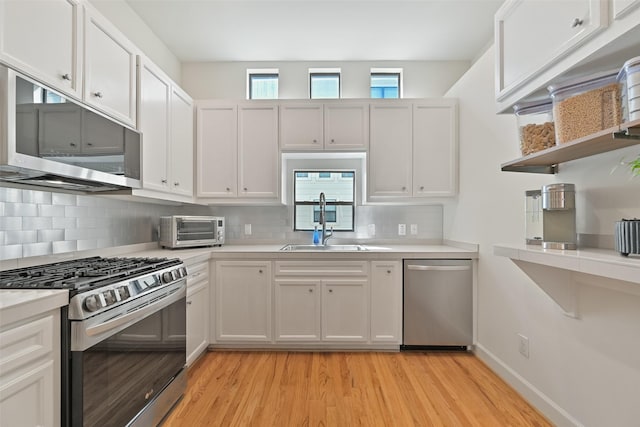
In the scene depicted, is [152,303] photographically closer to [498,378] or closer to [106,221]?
[106,221]

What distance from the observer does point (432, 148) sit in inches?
124

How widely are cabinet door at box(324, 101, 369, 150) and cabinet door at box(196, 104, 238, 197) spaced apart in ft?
3.04

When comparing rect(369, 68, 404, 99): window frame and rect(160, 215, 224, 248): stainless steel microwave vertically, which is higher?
rect(369, 68, 404, 99): window frame


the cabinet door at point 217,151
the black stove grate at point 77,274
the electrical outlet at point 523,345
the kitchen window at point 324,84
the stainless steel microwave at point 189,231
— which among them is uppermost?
the kitchen window at point 324,84

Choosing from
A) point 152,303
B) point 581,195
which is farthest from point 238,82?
point 581,195

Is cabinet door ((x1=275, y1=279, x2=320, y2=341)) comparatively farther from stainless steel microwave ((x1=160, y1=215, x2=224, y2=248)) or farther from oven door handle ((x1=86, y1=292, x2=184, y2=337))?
oven door handle ((x1=86, y1=292, x2=184, y2=337))

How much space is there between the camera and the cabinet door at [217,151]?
317cm


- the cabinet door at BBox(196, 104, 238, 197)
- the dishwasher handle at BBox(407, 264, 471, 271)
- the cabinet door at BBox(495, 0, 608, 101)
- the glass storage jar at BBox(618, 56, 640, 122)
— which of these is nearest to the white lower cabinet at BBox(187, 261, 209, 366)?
the cabinet door at BBox(196, 104, 238, 197)

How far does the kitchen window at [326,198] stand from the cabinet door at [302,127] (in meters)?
0.46

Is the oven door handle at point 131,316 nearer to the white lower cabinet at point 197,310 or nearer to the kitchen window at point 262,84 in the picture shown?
the white lower cabinet at point 197,310

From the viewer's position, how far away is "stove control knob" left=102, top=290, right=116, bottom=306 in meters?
1.40

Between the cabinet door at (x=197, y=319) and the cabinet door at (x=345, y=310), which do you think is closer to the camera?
the cabinet door at (x=197, y=319)

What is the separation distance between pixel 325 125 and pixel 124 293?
2287 mm

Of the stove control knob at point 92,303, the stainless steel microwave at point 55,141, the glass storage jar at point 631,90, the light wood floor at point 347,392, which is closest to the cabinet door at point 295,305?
the light wood floor at point 347,392
